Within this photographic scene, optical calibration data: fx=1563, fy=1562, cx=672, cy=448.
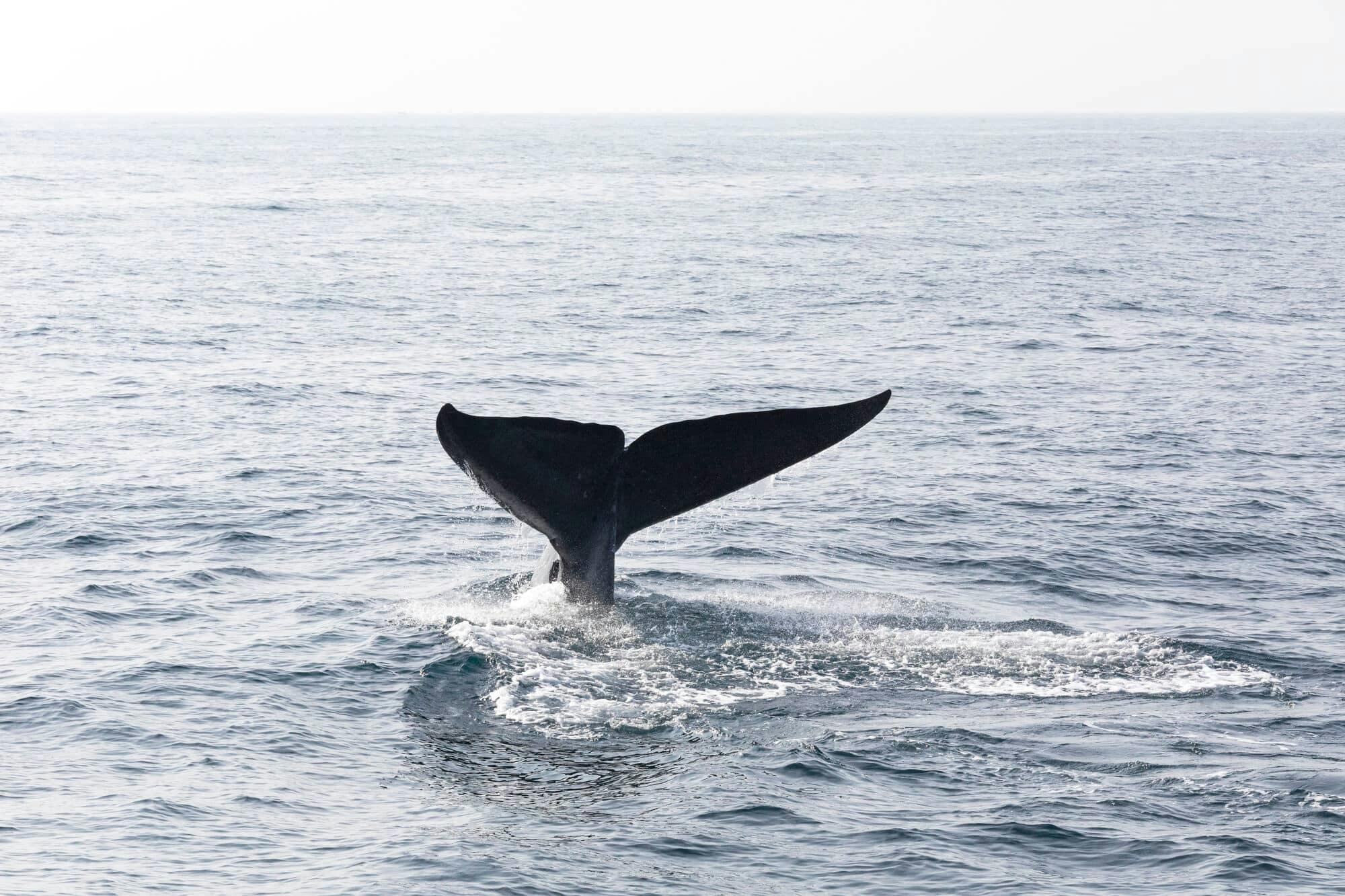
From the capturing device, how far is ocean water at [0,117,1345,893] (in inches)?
357

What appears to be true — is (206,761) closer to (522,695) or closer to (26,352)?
(522,695)

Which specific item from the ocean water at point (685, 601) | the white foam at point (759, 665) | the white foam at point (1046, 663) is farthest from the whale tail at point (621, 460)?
the white foam at point (1046, 663)

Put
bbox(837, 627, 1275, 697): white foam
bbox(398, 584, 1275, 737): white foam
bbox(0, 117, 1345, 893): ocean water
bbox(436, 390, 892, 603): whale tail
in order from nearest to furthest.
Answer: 1. bbox(0, 117, 1345, 893): ocean water
2. bbox(436, 390, 892, 603): whale tail
3. bbox(398, 584, 1275, 737): white foam
4. bbox(837, 627, 1275, 697): white foam

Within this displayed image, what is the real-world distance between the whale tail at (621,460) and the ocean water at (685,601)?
1252mm

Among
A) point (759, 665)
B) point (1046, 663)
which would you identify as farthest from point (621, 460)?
point (1046, 663)

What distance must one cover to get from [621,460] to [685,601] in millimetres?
3003

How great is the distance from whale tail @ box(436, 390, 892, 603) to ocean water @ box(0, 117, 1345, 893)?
1.25 meters

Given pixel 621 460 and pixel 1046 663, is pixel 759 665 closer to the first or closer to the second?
pixel 621 460

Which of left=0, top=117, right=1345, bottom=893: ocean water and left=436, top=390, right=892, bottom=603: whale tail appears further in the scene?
left=436, top=390, right=892, bottom=603: whale tail

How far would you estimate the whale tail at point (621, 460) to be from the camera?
33.5 ft

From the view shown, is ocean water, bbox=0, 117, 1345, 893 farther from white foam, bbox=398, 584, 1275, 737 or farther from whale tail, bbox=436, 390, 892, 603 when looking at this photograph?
whale tail, bbox=436, 390, 892, 603

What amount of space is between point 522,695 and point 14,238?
4092 centimetres

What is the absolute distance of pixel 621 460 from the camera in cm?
1078

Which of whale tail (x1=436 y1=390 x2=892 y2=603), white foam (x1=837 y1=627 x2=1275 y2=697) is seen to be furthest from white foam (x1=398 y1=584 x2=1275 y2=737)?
whale tail (x1=436 y1=390 x2=892 y2=603)
